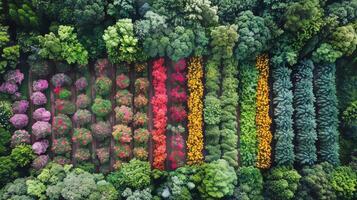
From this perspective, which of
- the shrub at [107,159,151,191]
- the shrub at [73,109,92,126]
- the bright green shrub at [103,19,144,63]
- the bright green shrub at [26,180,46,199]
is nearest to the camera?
the bright green shrub at [26,180,46,199]

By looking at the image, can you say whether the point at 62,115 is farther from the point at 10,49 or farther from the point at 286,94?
the point at 286,94

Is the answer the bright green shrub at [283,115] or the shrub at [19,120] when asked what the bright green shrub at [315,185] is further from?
the shrub at [19,120]

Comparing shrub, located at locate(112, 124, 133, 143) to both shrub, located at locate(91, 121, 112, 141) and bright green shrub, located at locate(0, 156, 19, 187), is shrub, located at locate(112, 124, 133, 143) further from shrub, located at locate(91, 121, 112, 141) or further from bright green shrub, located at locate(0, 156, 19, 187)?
bright green shrub, located at locate(0, 156, 19, 187)

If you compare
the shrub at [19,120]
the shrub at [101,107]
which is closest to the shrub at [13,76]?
the shrub at [19,120]

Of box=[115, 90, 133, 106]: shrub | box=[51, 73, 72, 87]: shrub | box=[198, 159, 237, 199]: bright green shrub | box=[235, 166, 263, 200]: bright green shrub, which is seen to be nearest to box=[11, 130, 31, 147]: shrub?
box=[51, 73, 72, 87]: shrub

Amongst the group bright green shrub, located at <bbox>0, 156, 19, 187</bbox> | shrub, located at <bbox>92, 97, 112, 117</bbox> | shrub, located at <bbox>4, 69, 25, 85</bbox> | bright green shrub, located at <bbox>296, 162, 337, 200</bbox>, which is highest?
shrub, located at <bbox>4, 69, 25, 85</bbox>

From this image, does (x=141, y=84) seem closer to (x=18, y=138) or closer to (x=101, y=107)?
(x=101, y=107)
